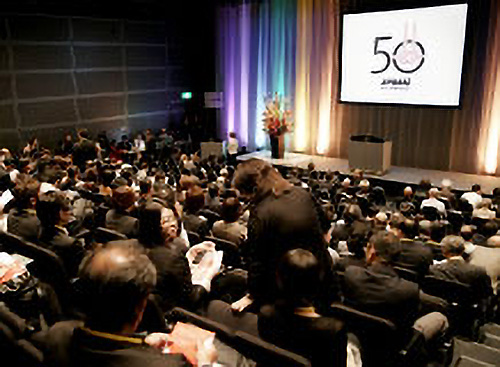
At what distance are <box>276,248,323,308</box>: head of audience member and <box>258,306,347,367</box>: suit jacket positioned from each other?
0.24ft

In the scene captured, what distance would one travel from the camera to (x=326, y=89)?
10891 mm

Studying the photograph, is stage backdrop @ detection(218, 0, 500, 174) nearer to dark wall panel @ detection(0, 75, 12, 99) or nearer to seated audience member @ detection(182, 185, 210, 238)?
dark wall panel @ detection(0, 75, 12, 99)

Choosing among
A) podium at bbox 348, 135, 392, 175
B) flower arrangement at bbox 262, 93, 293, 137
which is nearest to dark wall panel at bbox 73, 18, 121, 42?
flower arrangement at bbox 262, 93, 293, 137

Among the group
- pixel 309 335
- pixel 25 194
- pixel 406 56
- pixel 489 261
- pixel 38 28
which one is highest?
pixel 38 28

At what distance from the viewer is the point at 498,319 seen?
4176 millimetres

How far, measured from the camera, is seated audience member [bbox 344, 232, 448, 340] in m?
2.78

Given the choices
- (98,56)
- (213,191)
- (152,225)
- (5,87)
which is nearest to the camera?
(152,225)

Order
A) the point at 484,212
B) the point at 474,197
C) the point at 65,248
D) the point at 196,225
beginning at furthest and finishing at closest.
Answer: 1. the point at 474,197
2. the point at 484,212
3. the point at 196,225
4. the point at 65,248

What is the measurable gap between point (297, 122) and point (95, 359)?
10.4 metres

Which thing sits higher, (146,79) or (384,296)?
(146,79)

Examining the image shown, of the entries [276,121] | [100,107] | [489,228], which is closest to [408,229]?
[489,228]

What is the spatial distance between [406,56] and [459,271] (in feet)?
21.7

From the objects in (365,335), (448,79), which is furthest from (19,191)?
(448,79)

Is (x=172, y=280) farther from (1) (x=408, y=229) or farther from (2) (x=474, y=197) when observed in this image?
(2) (x=474, y=197)
